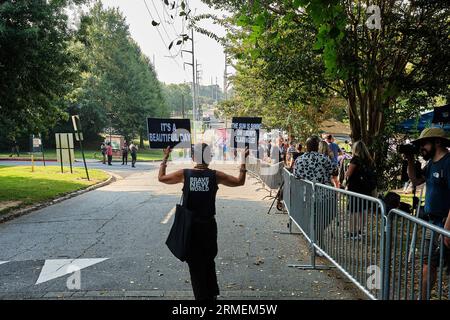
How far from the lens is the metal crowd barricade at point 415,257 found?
3.15m

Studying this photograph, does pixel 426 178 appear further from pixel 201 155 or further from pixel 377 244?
pixel 201 155

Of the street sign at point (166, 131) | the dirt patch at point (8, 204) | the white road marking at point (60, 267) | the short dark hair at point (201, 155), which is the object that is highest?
the street sign at point (166, 131)

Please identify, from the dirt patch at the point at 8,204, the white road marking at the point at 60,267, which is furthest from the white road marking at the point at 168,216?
the dirt patch at the point at 8,204

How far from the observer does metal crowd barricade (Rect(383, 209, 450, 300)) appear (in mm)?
3148

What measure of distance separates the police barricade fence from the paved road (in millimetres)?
642

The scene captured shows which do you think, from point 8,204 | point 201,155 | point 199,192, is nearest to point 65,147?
point 8,204

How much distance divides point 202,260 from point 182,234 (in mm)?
344

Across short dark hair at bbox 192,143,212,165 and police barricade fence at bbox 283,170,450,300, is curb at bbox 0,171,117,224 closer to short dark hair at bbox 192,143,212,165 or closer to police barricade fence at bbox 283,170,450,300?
short dark hair at bbox 192,143,212,165

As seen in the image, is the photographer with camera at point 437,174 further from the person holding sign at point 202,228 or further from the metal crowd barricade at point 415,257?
the person holding sign at point 202,228

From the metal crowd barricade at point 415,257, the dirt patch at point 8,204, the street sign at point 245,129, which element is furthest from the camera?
the street sign at point 245,129

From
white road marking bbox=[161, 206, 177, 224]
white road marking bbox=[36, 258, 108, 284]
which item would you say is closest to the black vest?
white road marking bbox=[36, 258, 108, 284]

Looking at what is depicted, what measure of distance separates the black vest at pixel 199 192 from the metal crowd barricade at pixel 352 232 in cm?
159

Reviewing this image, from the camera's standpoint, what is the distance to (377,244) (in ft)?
13.4
